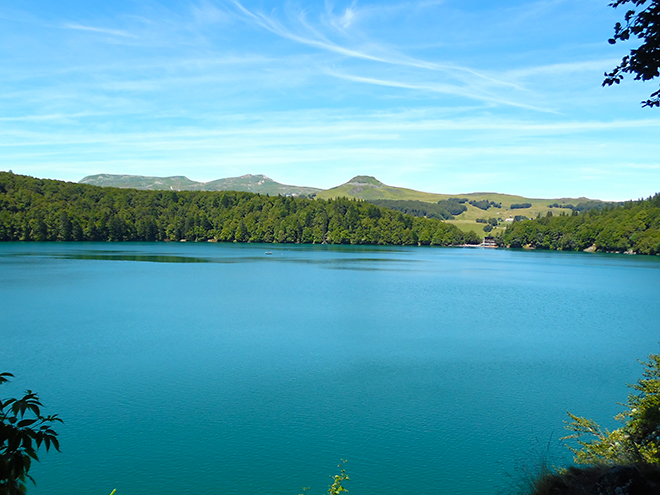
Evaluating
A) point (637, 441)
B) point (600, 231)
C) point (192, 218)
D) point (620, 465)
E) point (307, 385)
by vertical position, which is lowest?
point (307, 385)

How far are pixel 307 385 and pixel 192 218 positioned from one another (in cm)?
15395

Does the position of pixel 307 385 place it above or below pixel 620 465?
below

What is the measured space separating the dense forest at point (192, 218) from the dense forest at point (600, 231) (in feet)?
→ 87.8

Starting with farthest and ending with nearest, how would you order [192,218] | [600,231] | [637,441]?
[192,218] → [600,231] → [637,441]

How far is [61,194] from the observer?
147 m

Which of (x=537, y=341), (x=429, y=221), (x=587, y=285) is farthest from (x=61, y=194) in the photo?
(x=537, y=341)

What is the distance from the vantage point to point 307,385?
1736 cm

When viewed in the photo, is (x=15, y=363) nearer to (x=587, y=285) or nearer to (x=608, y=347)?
(x=608, y=347)

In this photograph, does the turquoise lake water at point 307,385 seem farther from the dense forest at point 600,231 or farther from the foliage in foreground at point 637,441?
the dense forest at point 600,231

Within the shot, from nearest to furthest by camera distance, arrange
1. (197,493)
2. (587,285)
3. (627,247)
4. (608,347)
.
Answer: (197,493) < (608,347) < (587,285) < (627,247)

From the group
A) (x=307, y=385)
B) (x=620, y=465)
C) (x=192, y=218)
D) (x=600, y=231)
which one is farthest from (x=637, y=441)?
(x=192, y=218)

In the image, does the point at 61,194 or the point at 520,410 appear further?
the point at 61,194

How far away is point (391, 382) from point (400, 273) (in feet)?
148

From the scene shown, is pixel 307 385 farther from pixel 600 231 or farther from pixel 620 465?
pixel 600 231
